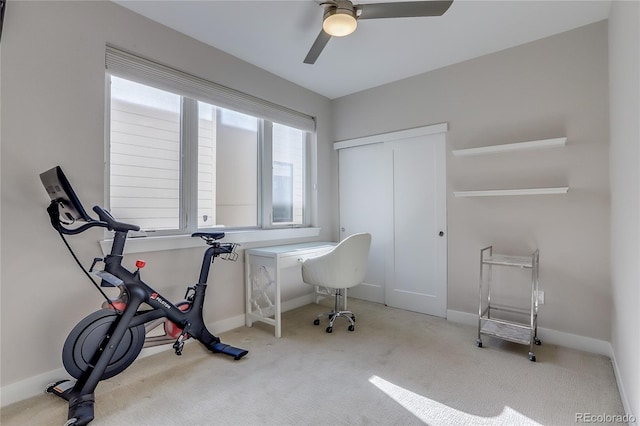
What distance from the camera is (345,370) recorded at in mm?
2174

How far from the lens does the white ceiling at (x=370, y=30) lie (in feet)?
7.43

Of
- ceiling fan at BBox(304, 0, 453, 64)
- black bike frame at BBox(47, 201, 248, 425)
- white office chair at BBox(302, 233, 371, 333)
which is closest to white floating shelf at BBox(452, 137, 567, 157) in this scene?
white office chair at BBox(302, 233, 371, 333)

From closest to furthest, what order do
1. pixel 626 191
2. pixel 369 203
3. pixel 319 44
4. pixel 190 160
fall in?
pixel 626 191 < pixel 319 44 < pixel 190 160 < pixel 369 203

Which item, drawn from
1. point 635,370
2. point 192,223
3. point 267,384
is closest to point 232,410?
point 267,384

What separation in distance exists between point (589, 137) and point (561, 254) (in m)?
0.96

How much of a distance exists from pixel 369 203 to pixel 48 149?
3.00 m

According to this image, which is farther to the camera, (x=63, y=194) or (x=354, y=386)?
(x=354, y=386)

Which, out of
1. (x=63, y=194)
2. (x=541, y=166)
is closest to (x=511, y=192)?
(x=541, y=166)

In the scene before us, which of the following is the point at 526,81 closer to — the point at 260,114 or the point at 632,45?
the point at 632,45

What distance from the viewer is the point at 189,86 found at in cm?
266

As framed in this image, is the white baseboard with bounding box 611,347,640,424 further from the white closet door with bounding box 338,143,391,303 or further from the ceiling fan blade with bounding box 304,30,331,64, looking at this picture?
the ceiling fan blade with bounding box 304,30,331,64

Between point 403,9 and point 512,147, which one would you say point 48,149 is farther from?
point 512,147

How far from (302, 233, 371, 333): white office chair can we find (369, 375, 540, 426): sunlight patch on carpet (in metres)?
1.08
